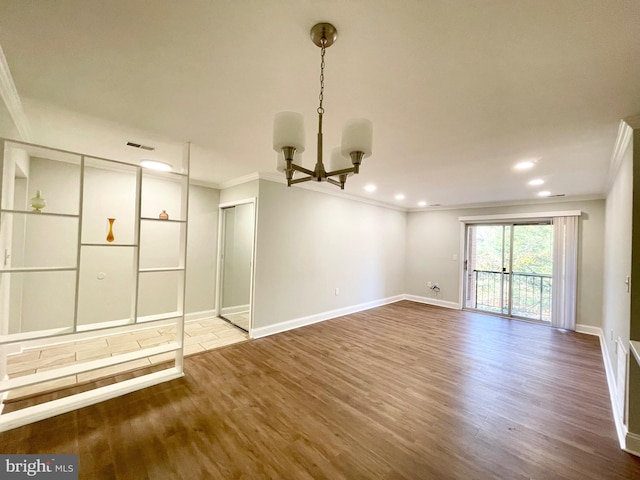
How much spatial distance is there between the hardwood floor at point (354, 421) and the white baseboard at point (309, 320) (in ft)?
1.43

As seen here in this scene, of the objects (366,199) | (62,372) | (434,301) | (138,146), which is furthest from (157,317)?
(434,301)

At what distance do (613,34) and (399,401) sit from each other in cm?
281

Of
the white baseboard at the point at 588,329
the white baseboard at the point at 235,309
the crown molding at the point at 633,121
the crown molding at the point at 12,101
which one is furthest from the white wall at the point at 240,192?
the white baseboard at the point at 588,329

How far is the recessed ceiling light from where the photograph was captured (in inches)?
119

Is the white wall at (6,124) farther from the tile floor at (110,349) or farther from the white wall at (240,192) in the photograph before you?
the white wall at (240,192)

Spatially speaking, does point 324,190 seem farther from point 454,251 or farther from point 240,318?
point 454,251

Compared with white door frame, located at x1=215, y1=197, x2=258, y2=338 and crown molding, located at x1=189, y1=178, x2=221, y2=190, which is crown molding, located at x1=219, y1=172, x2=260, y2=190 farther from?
white door frame, located at x1=215, y1=197, x2=258, y2=338

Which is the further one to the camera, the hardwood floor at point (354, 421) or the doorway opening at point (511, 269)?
the doorway opening at point (511, 269)

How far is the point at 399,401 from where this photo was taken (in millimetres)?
2393

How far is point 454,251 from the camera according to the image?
6188 millimetres

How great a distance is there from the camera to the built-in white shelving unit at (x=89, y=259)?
2432 mm

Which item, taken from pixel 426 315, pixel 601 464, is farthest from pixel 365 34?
pixel 426 315

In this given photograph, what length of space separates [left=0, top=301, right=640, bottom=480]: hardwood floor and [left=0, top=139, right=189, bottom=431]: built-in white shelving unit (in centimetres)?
49

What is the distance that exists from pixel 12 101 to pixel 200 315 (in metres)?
3.66
